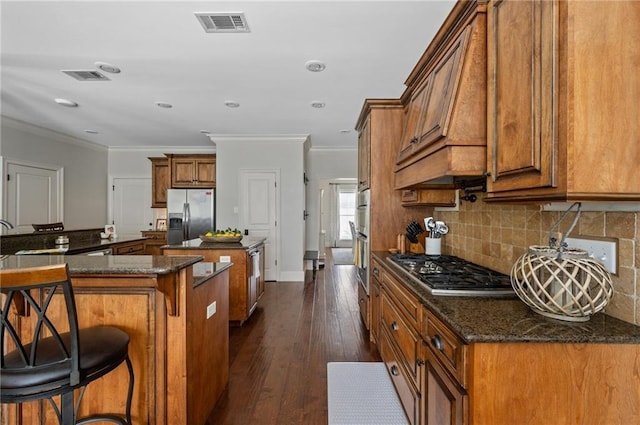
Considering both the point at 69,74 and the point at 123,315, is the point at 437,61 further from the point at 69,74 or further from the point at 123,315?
the point at 69,74

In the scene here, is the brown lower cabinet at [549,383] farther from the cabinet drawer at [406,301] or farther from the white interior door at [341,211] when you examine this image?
the white interior door at [341,211]

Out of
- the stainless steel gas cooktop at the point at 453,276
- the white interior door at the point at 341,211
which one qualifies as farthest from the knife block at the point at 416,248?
the white interior door at the point at 341,211

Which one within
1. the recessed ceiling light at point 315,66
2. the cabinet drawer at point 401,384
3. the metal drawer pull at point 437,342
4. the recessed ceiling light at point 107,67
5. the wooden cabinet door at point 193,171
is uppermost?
the recessed ceiling light at point 315,66

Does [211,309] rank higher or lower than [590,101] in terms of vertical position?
lower

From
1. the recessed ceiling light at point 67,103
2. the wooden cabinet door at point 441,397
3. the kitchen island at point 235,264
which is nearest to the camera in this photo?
the wooden cabinet door at point 441,397

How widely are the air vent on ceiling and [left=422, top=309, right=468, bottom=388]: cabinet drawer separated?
3.71m

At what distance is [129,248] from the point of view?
3.85 meters

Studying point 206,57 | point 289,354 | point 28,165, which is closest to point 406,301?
point 289,354

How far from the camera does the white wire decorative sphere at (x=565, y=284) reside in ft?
3.23

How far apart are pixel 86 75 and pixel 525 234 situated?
4.07m

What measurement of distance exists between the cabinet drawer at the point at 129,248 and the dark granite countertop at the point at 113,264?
77.1 inches

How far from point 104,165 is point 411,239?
6.80 m

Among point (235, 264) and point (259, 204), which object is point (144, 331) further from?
point (259, 204)

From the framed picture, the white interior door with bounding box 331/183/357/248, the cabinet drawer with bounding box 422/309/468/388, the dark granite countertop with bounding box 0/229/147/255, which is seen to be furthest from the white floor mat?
the white interior door with bounding box 331/183/357/248
